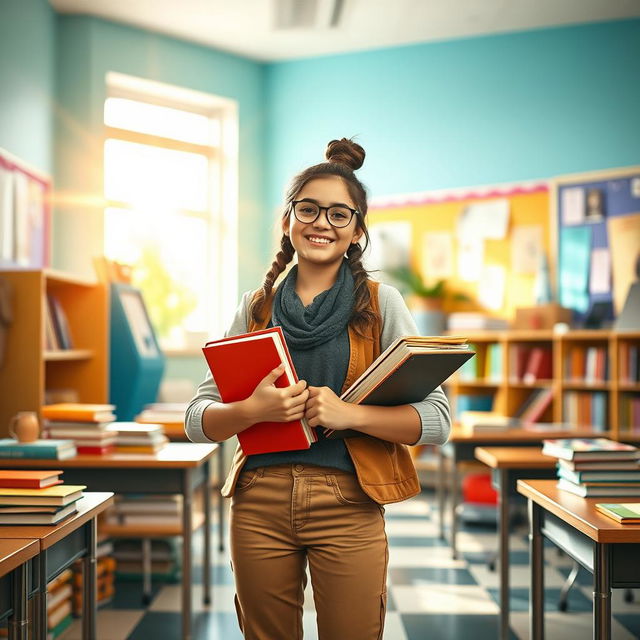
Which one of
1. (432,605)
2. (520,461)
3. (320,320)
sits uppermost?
(320,320)

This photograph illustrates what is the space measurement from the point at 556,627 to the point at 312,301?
2149mm

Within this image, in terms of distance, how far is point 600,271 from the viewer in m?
5.40

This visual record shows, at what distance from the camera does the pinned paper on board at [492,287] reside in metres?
5.86

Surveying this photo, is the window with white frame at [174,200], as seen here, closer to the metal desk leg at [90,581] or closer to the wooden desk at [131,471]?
the wooden desk at [131,471]

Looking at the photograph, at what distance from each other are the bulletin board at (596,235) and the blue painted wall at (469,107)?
216 millimetres

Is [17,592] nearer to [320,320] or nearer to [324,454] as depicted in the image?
[324,454]

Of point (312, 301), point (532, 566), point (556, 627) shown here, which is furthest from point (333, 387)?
point (556, 627)

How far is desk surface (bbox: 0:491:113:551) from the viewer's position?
5.08ft

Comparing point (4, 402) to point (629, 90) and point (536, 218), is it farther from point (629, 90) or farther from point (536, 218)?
point (629, 90)

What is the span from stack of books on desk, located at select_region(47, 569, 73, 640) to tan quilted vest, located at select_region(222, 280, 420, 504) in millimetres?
1707

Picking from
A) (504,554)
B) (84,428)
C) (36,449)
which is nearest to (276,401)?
(36,449)

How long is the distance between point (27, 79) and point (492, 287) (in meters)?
3.66

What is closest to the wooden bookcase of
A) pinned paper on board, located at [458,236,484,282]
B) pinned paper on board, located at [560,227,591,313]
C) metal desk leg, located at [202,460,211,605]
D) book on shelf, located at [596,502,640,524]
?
metal desk leg, located at [202,460,211,605]

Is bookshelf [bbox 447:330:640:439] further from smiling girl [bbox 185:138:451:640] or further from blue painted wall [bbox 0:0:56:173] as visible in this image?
smiling girl [bbox 185:138:451:640]
